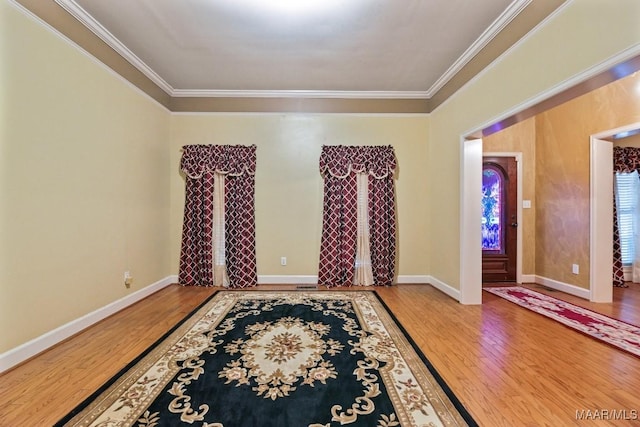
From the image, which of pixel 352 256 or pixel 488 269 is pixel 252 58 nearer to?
pixel 352 256

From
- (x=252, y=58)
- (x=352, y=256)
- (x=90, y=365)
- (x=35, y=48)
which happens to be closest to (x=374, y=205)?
(x=352, y=256)

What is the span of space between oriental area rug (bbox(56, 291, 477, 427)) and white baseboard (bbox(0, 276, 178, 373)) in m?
0.85

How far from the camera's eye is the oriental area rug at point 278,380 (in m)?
1.62

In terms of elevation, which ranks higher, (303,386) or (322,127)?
(322,127)

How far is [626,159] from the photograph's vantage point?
462cm

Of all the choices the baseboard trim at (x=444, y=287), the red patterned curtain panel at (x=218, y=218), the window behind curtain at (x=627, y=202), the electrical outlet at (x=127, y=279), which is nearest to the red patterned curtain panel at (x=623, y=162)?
the window behind curtain at (x=627, y=202)

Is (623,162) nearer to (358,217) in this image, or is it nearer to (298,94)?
(358,217)

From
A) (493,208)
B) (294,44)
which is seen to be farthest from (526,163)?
(294,44)

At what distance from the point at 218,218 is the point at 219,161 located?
2.86ft

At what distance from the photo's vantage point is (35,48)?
2.29 meters

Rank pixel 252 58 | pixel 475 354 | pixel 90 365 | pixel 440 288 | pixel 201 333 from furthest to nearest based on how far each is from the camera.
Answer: pixel 440 288
pixel 252 58
pixel 201 333
pixel 475 354
pixel 90 365

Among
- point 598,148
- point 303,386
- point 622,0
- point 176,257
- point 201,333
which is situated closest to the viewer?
point 622,0

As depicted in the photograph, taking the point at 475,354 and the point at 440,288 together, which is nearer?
the point at 475,354

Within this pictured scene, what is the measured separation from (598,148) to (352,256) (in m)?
3.59
